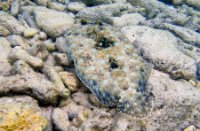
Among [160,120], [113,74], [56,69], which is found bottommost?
[160,120]

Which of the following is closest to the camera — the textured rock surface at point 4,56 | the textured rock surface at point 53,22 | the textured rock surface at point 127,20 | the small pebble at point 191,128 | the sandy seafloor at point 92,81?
the sandy seafloor at point 92,81

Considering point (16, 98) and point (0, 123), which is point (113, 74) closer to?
point (16, 98)

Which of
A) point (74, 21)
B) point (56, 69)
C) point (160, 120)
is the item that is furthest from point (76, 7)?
point (160, 120)

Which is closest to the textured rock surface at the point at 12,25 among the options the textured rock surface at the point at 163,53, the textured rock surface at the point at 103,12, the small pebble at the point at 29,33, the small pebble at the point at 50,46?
the small pebble at the point at 29,33

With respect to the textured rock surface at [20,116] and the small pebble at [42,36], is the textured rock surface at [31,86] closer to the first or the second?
the textured rock surface at [20,116]

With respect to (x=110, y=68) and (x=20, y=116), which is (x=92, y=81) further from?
(x=20, y=116)

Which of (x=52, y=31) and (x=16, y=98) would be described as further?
(x=52, y=31)
